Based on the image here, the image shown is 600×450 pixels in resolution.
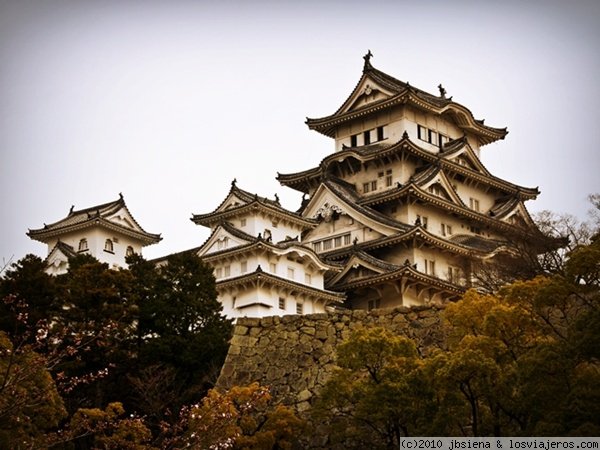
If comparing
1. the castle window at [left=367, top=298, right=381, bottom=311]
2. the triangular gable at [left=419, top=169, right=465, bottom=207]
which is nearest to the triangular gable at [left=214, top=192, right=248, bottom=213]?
the castle window at [left=367, top=298, right=381, bottom=311]

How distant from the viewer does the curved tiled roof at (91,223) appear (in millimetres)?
49438

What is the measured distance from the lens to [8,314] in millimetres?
28953

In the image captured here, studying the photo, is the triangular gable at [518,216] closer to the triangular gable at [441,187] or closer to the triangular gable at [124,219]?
the triangular gable at [441,187]

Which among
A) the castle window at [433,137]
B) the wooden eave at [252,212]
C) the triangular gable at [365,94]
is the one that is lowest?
the wooden eave at [252,212]

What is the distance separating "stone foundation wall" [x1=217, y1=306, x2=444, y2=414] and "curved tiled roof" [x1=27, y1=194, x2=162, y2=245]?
2196 cm

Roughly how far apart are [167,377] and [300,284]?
48.8 ft

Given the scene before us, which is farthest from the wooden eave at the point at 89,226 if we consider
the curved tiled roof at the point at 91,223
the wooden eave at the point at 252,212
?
the wooden eave at the point at 252,212

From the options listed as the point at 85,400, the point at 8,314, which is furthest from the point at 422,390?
the point at 8,314

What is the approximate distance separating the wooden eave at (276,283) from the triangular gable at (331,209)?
4190 millimetres

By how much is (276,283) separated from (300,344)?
42.6 feet

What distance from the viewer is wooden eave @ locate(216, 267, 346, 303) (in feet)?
133

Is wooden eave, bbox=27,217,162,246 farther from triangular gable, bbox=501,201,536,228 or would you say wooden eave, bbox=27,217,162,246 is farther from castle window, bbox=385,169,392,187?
triangular gable, bbox=501,201,536,228

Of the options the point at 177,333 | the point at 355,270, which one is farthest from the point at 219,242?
the point at 177,333

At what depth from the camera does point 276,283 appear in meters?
41.0
